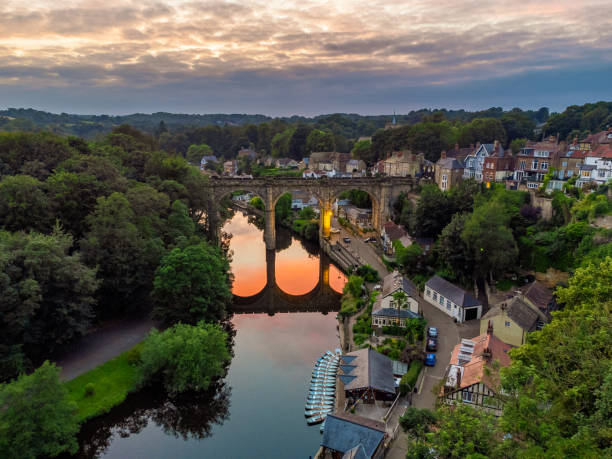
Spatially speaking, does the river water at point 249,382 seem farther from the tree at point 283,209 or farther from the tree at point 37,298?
the tree at point 283,209

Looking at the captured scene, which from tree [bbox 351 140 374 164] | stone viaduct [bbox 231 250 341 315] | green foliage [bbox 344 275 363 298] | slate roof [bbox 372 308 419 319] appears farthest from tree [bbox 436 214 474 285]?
tree [bbox 351 140 374 164]

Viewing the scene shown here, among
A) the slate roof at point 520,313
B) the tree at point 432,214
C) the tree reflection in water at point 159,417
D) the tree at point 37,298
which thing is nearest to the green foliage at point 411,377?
the slate roof at point 520,313

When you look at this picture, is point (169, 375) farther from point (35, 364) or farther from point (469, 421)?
point (469, 421)

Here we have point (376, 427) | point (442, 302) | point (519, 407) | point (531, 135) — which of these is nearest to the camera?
point (519, 407)

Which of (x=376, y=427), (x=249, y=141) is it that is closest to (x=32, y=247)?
(x=376, y=427)

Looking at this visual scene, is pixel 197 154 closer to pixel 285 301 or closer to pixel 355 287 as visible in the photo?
pixel 285 301
